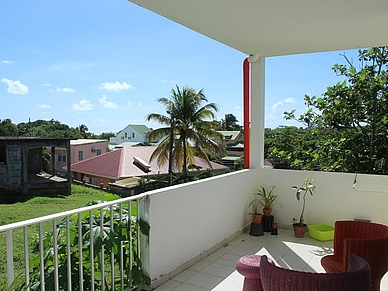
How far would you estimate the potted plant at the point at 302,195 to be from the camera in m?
4.43

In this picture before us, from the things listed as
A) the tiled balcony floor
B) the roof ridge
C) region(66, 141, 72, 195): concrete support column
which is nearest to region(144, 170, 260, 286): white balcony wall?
the tiled balcony floor

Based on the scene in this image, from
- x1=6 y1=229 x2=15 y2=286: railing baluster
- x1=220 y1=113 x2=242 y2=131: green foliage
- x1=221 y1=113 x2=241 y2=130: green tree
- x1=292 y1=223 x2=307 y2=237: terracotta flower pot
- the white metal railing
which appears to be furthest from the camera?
x1=221 y1=113 x2=241 y2=130: green tree

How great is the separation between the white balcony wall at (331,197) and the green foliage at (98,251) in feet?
8.79

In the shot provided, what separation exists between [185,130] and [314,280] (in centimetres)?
1738

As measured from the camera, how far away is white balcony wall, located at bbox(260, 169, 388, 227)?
14.0 feet

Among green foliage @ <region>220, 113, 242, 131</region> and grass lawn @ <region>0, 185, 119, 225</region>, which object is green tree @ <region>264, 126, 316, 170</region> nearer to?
green foliage @ <region>220, 113, 242, 131</region>

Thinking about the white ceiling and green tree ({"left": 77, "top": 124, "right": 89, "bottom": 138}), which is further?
green tree ({"left": 77, "top": 124, "right": 89, "bottom": 138})

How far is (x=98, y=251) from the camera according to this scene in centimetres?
235

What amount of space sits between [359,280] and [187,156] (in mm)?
17131

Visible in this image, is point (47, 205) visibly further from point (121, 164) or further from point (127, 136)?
point (127, 136)

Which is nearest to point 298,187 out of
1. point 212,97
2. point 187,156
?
point 187,156

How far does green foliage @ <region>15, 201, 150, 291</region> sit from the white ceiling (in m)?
1.76

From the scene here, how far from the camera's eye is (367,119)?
5617 mm

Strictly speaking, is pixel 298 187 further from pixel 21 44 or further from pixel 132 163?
pixel 21 44
